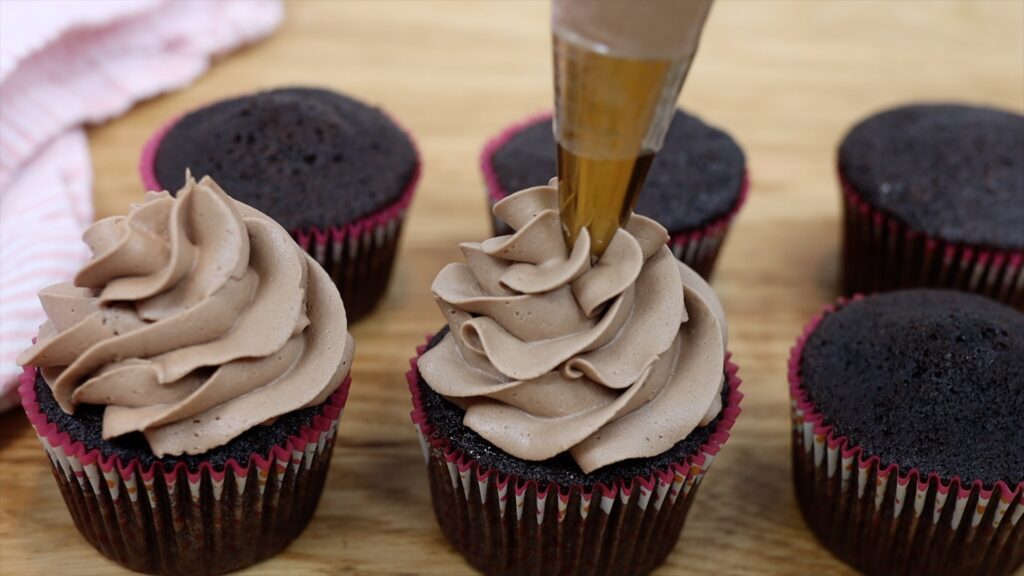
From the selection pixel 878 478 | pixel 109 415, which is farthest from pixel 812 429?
pixel 109 415

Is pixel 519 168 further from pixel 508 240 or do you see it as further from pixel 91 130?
pixel 91 130

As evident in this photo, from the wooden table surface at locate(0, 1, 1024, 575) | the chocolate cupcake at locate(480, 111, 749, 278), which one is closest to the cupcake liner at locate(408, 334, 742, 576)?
the wooden table surface at locate(0, 1, 1024, 575)

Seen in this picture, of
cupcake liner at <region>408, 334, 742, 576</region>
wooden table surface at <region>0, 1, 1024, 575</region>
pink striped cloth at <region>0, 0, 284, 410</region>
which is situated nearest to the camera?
cupcake liner at <region>408, 334, 742, 576</region>

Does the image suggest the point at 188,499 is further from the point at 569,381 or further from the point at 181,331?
the point at 569,381

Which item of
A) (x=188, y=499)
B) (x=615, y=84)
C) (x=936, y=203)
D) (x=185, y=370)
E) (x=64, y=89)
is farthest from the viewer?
(x=64, y=89)

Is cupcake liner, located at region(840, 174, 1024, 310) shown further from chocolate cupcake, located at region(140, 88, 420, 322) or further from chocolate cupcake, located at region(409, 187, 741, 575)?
chocolate cupcake, located at region(140, 88, 420, 322)

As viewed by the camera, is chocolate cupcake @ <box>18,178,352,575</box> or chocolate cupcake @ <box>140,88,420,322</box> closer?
chocolate cupcake @ <box>18,178,352,575</box>

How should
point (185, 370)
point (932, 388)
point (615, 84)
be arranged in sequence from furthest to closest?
1. point (932, 388)
2. point (185, 370)
3. point (615, 84)

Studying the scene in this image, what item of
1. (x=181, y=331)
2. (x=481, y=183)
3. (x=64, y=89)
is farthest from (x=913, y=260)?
(x=64, y=89)
